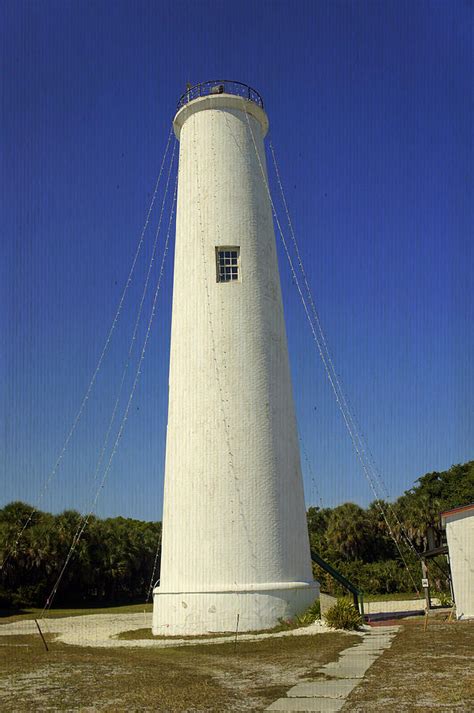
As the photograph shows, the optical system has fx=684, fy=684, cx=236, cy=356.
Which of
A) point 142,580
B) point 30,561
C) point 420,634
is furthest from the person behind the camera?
point 142,580

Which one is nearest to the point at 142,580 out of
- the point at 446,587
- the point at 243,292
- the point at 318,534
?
the point at 318,534

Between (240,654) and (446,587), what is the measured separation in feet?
81.7

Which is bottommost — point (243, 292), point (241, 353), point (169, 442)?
point (169, 442)

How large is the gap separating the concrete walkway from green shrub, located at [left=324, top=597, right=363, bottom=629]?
276cm

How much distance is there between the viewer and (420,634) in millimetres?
15844

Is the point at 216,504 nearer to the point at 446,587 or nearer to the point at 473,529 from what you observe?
the point at 473,529

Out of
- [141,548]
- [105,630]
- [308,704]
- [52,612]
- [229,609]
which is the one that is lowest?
[308,704]

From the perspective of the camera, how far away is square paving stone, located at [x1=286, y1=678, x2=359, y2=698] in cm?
863

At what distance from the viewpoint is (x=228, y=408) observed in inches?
735

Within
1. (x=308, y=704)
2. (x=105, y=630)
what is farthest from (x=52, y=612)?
(x=308, y=704)

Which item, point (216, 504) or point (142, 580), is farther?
point (142, 580)

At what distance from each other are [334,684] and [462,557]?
13149mm

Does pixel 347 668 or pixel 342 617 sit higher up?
pixel 342 617

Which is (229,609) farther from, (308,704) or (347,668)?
(308,704)
